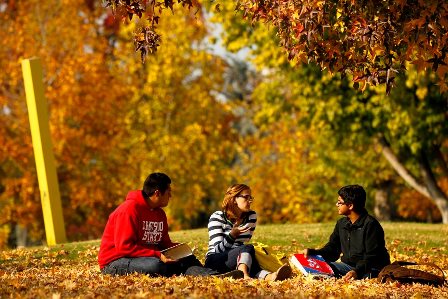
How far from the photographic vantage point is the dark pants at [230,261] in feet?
37.1

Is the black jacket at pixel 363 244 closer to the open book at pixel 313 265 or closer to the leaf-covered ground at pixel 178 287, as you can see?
the open book at pixel 313 265

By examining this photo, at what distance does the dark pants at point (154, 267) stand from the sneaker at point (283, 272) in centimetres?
77

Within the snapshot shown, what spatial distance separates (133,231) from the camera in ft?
36.4

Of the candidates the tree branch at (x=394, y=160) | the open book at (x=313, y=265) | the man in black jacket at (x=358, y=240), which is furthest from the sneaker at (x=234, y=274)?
the tree branch at (x=394, y=160)

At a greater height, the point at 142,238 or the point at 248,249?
the point at 142,238

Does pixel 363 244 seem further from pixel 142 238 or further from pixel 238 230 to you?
pixel 142 238

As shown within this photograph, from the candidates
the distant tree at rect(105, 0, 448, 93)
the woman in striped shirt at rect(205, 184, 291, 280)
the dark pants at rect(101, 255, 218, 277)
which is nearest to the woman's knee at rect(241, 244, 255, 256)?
the woman in striped shirt at rect(205, 184, 291, 280)

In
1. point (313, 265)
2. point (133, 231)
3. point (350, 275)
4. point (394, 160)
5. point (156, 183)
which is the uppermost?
point (394, 160)

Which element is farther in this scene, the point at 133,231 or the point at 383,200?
the point at 383,200

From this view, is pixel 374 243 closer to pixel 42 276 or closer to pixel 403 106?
pixel 42 276

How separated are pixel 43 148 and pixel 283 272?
9664mm

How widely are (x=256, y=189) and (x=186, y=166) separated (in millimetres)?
6449

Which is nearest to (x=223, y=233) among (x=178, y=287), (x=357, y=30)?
(x=178, y=287)

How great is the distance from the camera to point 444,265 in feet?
47.2
